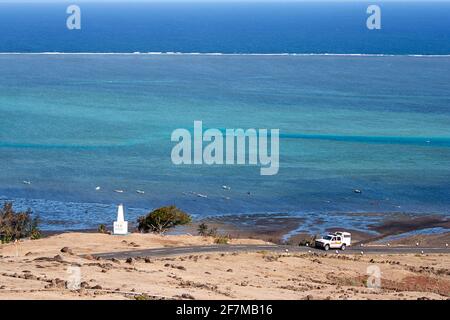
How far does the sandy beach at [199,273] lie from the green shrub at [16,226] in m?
7.40

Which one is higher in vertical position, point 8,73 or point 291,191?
point 8,73

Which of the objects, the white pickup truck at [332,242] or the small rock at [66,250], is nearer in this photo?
the small rock at [66,250]

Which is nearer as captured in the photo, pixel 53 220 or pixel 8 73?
pixel 53 220

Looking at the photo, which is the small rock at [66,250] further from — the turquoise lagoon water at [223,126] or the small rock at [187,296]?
the turquoise lagoon water at [223,126]

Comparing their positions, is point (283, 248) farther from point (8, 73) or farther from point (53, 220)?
point (8, 73)

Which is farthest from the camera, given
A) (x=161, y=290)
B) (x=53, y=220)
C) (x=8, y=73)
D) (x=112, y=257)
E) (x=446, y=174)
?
(x=8, y=73)

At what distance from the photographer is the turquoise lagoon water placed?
80812mm

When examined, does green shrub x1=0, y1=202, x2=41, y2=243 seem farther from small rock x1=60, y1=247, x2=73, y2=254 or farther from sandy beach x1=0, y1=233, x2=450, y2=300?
small rock x1=60, y1=247, x2=73, y2=254

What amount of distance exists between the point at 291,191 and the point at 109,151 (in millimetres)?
24862

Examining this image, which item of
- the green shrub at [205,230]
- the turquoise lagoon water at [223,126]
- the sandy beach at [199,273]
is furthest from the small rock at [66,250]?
the turquoise lagoon water at [223,126]

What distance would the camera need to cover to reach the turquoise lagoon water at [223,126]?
80.8 m

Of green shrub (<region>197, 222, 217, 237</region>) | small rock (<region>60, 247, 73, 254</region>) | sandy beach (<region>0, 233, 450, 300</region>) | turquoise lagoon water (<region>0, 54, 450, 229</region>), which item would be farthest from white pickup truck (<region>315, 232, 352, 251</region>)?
turquoise lagoon water (<region>0, 54, 450, 229</region>)
